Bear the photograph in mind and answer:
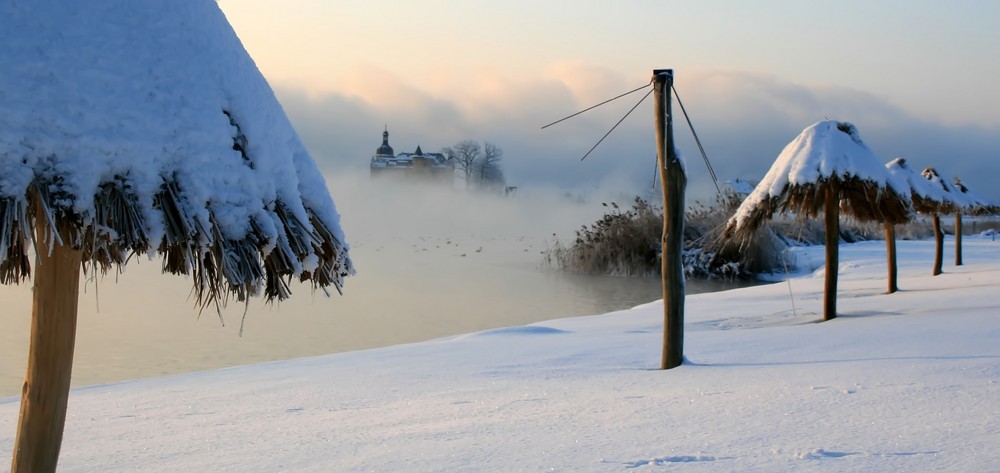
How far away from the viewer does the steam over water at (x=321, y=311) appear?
32.3ft

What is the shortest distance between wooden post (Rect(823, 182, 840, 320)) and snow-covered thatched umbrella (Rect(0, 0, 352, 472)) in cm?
754

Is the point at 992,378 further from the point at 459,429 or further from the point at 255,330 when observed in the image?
the point at 255,330

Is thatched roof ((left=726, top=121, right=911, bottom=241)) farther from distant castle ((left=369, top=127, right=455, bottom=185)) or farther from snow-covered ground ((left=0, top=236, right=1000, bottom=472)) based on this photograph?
distant castle ((left=369, top=127, right=455, bottom=185))

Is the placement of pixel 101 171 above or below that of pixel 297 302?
above

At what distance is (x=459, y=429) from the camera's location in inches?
170

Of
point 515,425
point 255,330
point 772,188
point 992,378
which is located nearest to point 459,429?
point 515,425

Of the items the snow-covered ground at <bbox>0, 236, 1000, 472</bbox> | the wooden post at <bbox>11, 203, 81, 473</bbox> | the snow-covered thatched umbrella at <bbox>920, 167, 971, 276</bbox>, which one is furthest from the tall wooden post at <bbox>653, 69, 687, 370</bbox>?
the snow-covered thatched umbrella at <bbox>920, 167, 971, 276</bbox>

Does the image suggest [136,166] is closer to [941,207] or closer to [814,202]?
[814,202]

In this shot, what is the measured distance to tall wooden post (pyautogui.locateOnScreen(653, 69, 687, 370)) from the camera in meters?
6.60

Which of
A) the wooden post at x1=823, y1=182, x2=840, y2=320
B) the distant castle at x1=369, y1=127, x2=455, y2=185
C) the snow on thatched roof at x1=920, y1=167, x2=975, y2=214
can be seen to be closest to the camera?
the wooden post at x1=823, y1=182, x2=840, y2=320

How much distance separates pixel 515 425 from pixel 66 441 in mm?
2489

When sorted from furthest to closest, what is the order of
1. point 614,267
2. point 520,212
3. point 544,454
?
point 520,212
point 614,267
point 544,454

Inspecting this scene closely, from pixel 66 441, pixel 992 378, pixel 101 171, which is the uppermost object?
pixel 101 171

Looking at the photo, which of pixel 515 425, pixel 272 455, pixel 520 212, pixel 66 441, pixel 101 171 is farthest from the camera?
pixel 520 212
